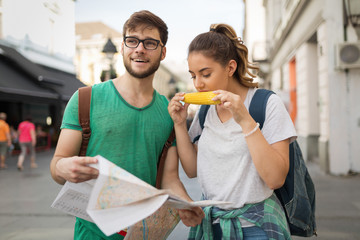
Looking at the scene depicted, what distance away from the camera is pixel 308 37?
991 centimetres

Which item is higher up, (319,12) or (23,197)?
(319,12)

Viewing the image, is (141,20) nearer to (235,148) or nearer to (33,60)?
(235,148)

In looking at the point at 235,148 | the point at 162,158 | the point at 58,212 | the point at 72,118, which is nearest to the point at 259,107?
the point at 235,148

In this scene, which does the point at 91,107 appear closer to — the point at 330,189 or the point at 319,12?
the point at 330,189

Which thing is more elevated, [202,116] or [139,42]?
[139,42]

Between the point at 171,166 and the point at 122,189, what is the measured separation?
773 millimetres

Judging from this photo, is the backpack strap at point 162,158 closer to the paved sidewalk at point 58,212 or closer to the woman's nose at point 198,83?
the woman's nose at point 198,83

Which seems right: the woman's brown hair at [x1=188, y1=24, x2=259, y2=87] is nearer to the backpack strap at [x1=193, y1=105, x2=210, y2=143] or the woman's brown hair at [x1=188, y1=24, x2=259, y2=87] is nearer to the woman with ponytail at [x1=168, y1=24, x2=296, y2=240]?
the woman with ponytail at [x1=168, y1=24, x2=296, y2=240]

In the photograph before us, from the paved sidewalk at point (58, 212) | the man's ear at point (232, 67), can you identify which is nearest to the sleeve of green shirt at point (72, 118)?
the man's ear at point (232, 67)

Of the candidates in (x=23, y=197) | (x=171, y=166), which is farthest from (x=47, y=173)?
(x=171, y=166)

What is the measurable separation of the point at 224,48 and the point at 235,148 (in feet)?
1.66

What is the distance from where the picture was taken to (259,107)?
63.6 inches

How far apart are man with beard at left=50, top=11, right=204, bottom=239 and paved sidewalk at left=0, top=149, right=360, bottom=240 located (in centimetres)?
225

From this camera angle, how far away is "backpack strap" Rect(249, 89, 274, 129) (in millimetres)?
1604
